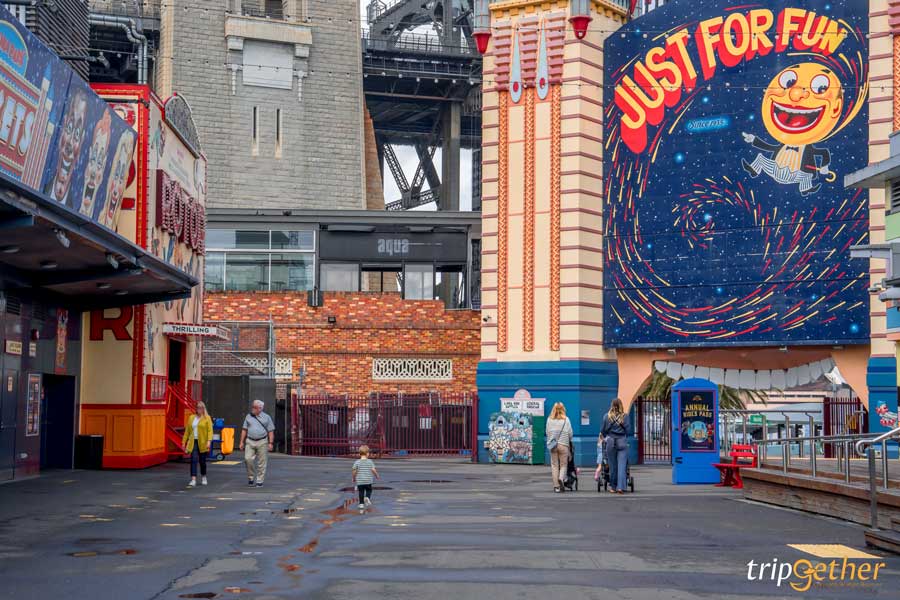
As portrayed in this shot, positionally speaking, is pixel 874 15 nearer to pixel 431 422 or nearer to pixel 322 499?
pixel 431 422

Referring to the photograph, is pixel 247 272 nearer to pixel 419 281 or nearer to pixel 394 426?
pixel 419 281

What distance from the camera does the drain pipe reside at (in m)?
50.8

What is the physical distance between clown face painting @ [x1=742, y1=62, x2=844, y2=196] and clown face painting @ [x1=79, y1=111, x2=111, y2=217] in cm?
1673

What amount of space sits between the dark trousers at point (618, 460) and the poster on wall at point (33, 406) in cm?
1156

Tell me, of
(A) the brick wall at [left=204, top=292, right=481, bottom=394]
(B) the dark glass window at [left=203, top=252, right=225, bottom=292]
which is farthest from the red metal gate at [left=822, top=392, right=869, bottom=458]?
(B) the dark glass window at [left=203, top=252, right=225, bottom=292]

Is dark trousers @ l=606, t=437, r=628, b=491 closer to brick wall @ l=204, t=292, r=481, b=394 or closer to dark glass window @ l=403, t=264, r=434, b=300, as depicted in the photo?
brick wall @ l=204, t=292, r=481, b=394

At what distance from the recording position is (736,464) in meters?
24.6

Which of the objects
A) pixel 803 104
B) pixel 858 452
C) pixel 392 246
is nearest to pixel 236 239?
pixel 392 246

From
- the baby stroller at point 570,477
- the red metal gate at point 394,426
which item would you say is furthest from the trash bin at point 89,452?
the red metal gate at point 394,426

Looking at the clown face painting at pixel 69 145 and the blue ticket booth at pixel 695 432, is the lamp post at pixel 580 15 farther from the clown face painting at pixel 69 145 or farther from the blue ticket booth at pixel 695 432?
the clown face painting at pixel 69 145

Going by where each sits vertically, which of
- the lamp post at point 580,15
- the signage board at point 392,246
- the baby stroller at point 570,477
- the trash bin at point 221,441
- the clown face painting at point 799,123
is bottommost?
the baby stroller at point 570,477

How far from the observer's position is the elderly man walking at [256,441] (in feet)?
77.0

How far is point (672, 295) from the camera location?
1307 inches

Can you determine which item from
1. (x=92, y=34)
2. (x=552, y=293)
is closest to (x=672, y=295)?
(x=552, y=293)
